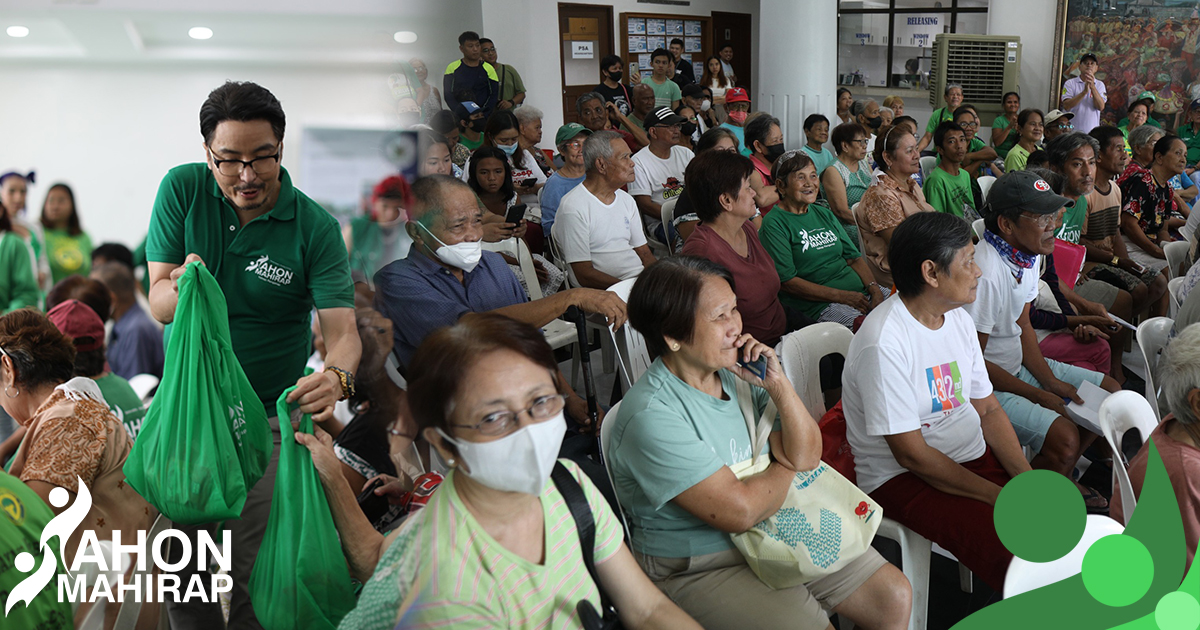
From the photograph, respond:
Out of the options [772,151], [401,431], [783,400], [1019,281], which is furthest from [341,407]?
[772,151]

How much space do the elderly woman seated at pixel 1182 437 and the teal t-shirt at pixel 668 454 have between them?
0.74m

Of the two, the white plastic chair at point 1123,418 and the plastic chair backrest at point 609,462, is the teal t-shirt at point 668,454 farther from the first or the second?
the white plastic chair at point 1123,418


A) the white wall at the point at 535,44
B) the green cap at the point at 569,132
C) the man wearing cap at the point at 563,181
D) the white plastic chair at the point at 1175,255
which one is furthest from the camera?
the white wall at the point at 535,44

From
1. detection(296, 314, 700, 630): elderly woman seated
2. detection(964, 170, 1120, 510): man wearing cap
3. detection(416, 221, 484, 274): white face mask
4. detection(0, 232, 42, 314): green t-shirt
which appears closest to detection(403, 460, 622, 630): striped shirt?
detection(296, 314, 700, 630): elderly woman seated

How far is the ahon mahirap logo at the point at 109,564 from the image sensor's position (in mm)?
1216

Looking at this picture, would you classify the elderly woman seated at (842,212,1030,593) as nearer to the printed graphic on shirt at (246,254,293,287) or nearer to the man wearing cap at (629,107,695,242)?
the printed graphic on shirt at (246,254,293,287)

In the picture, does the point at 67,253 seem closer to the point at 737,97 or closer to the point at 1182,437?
the point at 1182,437

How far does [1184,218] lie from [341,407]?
5.08 metres

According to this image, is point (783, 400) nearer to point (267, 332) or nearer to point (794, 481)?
point (794, 481)

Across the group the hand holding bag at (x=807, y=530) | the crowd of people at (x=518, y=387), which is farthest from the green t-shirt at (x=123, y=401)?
the hand holding bag at (x=807, y=530)

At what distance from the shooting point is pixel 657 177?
4582 millimetres

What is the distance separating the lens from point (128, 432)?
4.53 feet

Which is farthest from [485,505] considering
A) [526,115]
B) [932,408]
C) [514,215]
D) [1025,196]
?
[526,115]

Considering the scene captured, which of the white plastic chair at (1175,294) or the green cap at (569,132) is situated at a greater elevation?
the green cap at (569,132)
